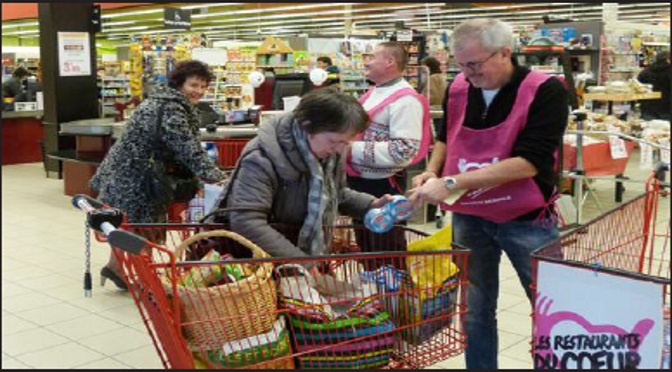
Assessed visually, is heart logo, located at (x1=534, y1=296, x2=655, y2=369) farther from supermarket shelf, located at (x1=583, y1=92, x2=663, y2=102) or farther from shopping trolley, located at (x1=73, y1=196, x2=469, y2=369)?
supermarket shelf, located at (x1=583, y1=92, x2=663, y2=102)

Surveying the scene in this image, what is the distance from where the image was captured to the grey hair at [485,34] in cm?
247

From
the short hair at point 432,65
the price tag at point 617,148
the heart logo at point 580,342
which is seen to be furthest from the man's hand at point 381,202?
the short hair at point 432,65

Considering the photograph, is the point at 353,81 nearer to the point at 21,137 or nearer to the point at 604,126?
the point at 604,126

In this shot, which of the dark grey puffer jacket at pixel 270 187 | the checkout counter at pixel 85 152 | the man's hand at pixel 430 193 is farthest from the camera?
the checkout counter at pixel 85 152

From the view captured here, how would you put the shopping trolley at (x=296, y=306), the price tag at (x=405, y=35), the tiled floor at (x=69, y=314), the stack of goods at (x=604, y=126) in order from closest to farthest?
the shopping trolley at (x=296, y=306) → the tiled floor at (x=69, y=314) → the stack of goods at (x=604, y=126) → the price tag at (x=405, y=35)

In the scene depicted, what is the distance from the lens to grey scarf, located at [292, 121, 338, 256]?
2381 mm

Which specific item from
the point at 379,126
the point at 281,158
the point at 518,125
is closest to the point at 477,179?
the point at 518,125

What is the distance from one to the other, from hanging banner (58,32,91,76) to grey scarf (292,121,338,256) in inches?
346

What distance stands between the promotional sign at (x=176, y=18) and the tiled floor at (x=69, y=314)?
757 centimetres

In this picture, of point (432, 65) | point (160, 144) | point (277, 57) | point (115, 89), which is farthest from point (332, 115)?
point (115, 89)

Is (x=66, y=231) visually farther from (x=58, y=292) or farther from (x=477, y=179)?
(x=477, y=179)

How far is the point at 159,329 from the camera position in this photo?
2.14 metres

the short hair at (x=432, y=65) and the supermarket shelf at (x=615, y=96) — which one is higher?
the short hair at (x=432, y=65)

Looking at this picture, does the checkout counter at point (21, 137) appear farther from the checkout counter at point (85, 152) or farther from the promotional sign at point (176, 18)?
the promotional sign at point (176, 18)
